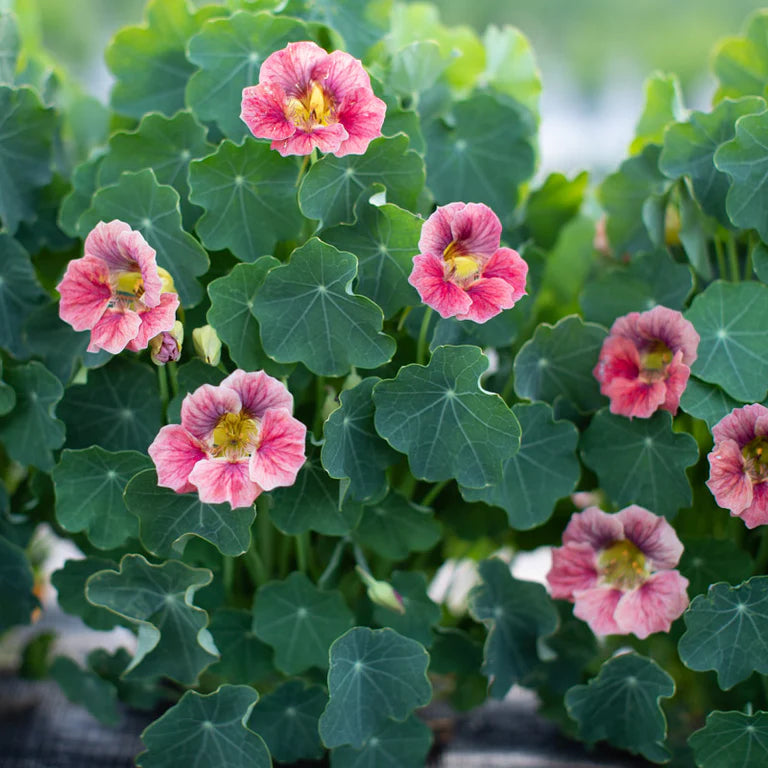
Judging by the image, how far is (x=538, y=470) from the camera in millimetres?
737

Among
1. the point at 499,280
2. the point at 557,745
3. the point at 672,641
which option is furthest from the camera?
the point at 557,745

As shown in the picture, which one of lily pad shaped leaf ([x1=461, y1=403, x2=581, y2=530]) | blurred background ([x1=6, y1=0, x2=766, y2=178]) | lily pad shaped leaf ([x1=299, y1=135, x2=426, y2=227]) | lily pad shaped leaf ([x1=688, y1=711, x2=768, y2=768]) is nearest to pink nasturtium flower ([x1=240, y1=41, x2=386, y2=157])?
lily pad shaped leaf ([x1=299, y1=135, x2=426, y2=227])

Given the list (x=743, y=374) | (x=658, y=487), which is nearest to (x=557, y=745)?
(x=658, y=487)

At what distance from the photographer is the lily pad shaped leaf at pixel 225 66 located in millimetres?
746

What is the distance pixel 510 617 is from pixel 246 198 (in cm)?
42

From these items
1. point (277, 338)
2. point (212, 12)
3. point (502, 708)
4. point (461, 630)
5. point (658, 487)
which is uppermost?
point (212, 12)

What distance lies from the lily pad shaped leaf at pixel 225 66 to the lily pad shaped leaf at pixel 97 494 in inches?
11.2

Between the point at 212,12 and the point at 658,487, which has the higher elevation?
the point at 212,12

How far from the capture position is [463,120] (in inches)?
31.8

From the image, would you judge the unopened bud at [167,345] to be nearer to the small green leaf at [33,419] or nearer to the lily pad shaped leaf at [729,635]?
the small green leaf at [33,419]

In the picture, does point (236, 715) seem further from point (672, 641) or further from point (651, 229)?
point (651, 229)

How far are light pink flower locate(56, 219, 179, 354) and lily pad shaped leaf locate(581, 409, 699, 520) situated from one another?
14.2 inches

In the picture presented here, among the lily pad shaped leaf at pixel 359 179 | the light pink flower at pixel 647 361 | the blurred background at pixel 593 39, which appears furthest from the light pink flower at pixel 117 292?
the blurred background at pixel 593 39

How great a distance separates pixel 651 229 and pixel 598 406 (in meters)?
0.16
